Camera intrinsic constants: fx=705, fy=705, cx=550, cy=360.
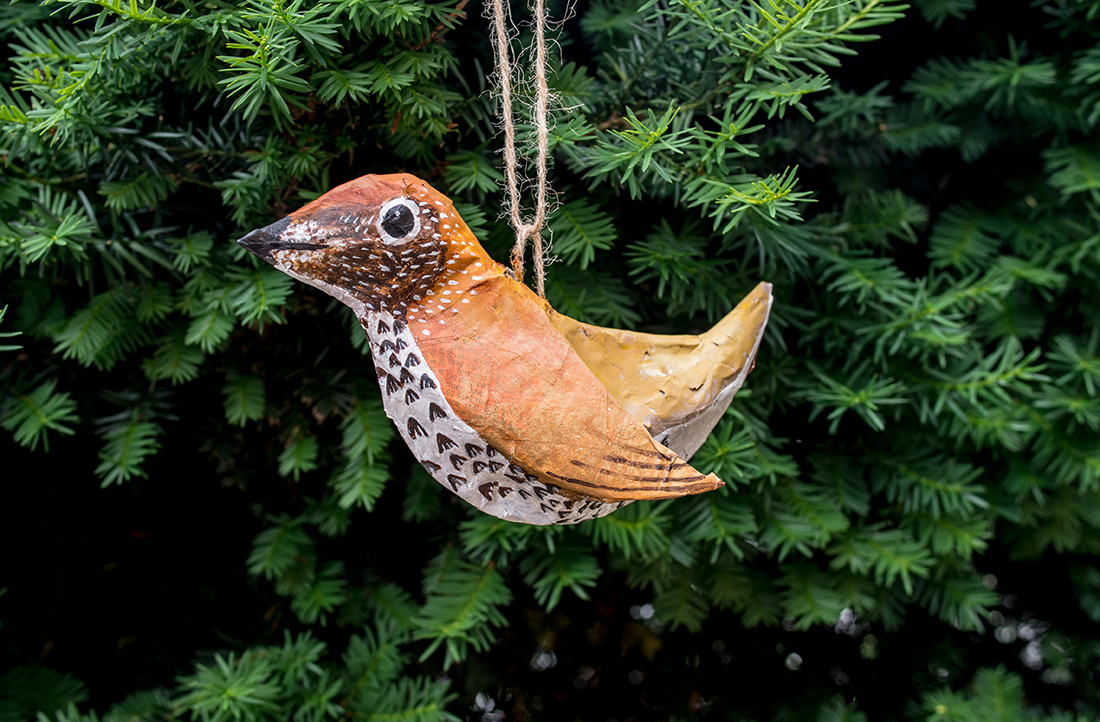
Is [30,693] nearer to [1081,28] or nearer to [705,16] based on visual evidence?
[705,16]

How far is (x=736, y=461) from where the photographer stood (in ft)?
2.16

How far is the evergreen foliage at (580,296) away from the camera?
22.1 inches

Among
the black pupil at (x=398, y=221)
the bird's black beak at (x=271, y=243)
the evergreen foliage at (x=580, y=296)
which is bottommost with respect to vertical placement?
the evergreen foliage at (x=580, y=296)

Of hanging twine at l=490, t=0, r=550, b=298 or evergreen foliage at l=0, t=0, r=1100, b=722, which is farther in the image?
evergreen foliage at l=0, t=0, r=1100, b=722

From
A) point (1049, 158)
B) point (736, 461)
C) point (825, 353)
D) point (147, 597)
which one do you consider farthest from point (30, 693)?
point (1049, 158)

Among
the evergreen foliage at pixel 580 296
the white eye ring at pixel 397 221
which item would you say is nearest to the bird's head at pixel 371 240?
the white eye ring at pixel 397 221

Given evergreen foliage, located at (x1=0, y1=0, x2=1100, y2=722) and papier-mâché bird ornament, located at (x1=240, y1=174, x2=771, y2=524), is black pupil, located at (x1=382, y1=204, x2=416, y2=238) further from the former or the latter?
evergreen foliage, located at (x1=0, y1=0, x2=1100, y2=722)

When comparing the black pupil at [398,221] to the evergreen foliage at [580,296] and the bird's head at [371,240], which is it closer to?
the bird's head at [371,240]

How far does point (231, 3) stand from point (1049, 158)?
2.98 feet

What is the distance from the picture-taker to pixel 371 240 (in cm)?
39

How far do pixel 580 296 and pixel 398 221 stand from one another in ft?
0.93

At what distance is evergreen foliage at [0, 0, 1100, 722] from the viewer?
56 cm

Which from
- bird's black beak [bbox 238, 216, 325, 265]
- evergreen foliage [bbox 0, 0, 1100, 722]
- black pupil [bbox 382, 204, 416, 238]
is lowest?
evergreen foliage [bbox 0, 0, 1100, 722]

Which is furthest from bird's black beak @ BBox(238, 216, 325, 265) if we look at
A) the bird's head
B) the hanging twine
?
the hanging twine
